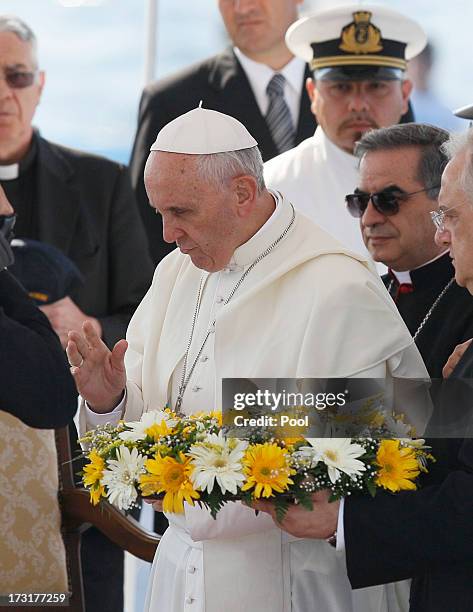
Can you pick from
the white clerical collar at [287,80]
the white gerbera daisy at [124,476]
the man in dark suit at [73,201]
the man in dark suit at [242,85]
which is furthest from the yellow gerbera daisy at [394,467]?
the white clerical collar at [287,80]

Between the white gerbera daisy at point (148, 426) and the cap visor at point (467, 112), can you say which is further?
the cap visor at point (467, 112)

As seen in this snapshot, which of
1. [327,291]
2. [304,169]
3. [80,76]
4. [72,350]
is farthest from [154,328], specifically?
[80,76]

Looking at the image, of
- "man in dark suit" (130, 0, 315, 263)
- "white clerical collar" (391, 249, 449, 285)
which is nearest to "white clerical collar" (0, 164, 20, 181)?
"man in dark suit" (130, 0, 315, 263)

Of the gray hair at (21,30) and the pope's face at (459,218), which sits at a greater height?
the gray hair at (21,30)

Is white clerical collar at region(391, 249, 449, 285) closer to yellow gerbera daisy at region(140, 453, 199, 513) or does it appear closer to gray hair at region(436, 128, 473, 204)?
gray hair at region(436, 128, 473, 204)

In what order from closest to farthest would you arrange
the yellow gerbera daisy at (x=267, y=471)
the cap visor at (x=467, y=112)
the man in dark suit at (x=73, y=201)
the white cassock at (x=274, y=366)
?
1. the yellow gerbera daisy at (x=267, y=471)
2. the white cassock at (x=274, y=366)
3. the cap visor at (x=467, y=112)
4. the man in dark suit at (x=73, y=201)

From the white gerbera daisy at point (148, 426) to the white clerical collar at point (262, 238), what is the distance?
62 cm

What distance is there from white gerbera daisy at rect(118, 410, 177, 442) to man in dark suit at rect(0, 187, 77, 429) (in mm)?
560

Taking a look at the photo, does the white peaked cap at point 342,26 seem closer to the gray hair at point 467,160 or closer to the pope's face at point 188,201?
the pope's face at point 188,201

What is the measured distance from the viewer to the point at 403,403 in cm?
314

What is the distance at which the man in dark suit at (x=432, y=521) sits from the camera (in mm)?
2768

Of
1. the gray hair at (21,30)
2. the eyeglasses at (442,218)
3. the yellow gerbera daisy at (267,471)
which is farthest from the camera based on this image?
the gray hair at (21,30)

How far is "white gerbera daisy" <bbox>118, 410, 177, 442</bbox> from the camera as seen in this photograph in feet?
9.53

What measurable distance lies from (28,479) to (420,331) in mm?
1574
